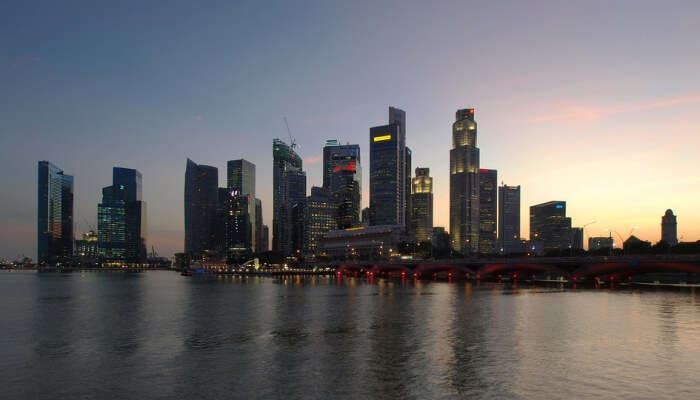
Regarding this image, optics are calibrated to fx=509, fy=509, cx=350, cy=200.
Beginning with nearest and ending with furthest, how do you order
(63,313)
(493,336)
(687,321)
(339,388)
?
(339,388) → (493,336) → (687,321) → (63,313)

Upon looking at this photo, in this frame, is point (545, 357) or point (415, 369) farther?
point (545, 357)

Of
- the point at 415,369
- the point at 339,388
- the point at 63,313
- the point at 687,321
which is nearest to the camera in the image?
the point at 339,388

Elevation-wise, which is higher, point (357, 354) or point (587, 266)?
point (357, 354)

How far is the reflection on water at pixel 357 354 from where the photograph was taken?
29906 mm

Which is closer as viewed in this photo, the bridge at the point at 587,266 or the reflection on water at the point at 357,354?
the reflection on water at the point at 357,354

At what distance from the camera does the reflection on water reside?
98.1 ft

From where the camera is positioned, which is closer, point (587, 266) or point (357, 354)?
point (357, 354)

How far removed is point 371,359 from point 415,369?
460cm

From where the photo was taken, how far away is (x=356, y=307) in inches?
3187

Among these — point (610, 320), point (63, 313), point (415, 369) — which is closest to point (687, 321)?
point (610, 320)

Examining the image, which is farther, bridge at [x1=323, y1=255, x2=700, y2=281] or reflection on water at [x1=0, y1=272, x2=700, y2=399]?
bridge at [x1=323, y1=255, x2=700, y2=281]

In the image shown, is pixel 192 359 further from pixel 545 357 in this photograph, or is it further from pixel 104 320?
pixel 104 320

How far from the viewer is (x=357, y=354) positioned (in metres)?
40.2

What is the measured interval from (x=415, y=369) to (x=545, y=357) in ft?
36.3
